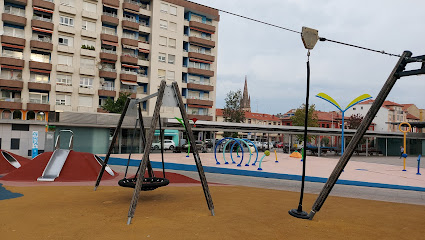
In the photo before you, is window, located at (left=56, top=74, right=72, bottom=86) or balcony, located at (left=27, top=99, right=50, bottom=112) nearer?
balcony, located at (left=27, top=99, right=50, bottom=112)

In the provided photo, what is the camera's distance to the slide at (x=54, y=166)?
12185 mm

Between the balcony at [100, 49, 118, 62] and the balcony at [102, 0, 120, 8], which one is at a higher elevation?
the balcony at [102, 0, 120, 8]

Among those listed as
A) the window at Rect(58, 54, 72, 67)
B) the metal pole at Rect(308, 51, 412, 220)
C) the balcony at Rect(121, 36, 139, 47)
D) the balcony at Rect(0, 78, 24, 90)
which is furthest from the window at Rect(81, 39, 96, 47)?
the metal pole at Rect(308, 51, 412, 220)

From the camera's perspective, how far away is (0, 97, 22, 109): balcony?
37.3 m

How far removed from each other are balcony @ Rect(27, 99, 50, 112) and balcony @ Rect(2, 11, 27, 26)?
9.72 metres

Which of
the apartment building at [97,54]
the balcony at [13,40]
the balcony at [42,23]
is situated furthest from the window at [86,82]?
the balcony at [13,40]

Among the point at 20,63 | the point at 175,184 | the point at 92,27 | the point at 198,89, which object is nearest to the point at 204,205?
the point at 175,184

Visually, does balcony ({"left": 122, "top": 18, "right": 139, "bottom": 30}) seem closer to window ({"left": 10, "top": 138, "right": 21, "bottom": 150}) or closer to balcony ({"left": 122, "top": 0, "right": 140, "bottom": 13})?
balcony ({"left": 122, "top": 0, "right": 140, "bottom": 13})

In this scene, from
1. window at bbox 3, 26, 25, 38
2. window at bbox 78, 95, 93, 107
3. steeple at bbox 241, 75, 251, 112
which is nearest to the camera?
window at bbox 3, 26, 25, 38

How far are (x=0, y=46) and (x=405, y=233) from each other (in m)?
45.3

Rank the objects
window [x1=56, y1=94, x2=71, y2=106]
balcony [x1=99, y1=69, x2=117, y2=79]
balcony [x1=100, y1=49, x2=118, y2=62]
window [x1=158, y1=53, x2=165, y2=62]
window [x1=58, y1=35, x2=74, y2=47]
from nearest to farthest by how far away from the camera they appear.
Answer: window [x1=56, y1=94, x2=71, y2=106], window [x1=58, y1=35, x2=74, y2=47], balcony [x1=100, y1=49, x2=118, y2=62], balcony [x1=99, y1=69, x2=117, y2=79], window [x1=158, y1=53, x2=165, y2=62]

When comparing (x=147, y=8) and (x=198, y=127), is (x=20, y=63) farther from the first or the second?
(x=198, y=127)

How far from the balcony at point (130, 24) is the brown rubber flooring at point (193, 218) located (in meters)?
40.7

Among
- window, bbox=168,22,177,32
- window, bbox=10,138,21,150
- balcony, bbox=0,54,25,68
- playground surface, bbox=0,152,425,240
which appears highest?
window, bbox=168,22,177,32
